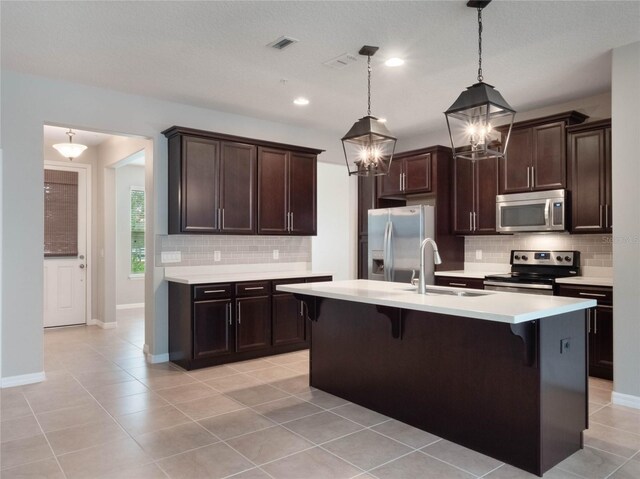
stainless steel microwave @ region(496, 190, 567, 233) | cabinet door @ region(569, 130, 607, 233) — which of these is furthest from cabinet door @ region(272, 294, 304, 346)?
cabinet door @ region(569, 130, 607, 233)

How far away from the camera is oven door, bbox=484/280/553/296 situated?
437 cm

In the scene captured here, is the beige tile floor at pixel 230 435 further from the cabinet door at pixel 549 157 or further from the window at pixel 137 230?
the window at pixel 137 230

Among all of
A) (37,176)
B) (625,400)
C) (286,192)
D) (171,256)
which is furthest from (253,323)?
(625,400)

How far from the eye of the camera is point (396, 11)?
2.92 metres

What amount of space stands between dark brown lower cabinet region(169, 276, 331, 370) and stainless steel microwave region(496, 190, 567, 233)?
2273 mm

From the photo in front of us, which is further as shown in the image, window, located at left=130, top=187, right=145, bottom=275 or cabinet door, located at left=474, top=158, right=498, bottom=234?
window, located at left=130, top=187, right=145, bottom=275

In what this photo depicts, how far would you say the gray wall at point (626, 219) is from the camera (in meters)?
3.42

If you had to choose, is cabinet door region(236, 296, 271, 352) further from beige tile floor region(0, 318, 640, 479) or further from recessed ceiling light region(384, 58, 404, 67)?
recessed ceiling light region(384, 58, 404, 67)

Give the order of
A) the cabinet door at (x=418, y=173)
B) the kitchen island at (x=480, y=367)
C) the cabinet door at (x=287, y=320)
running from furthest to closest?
1. the cabinet door at (x=418, y=173)
2. the cabinet door at (x=287, y=320)
3. the kitchen island at (x=480, y=367)

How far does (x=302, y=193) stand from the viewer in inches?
218

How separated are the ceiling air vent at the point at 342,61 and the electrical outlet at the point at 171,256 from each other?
2.51m

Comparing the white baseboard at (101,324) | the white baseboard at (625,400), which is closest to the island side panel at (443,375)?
the white baseboard at (625,400)

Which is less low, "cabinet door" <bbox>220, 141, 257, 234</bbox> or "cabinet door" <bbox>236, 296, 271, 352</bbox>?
"cabinet door" <bbox>220, 141, 257, 234</bbox>

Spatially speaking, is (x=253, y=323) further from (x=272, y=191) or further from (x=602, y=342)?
(x=602, y=342)
